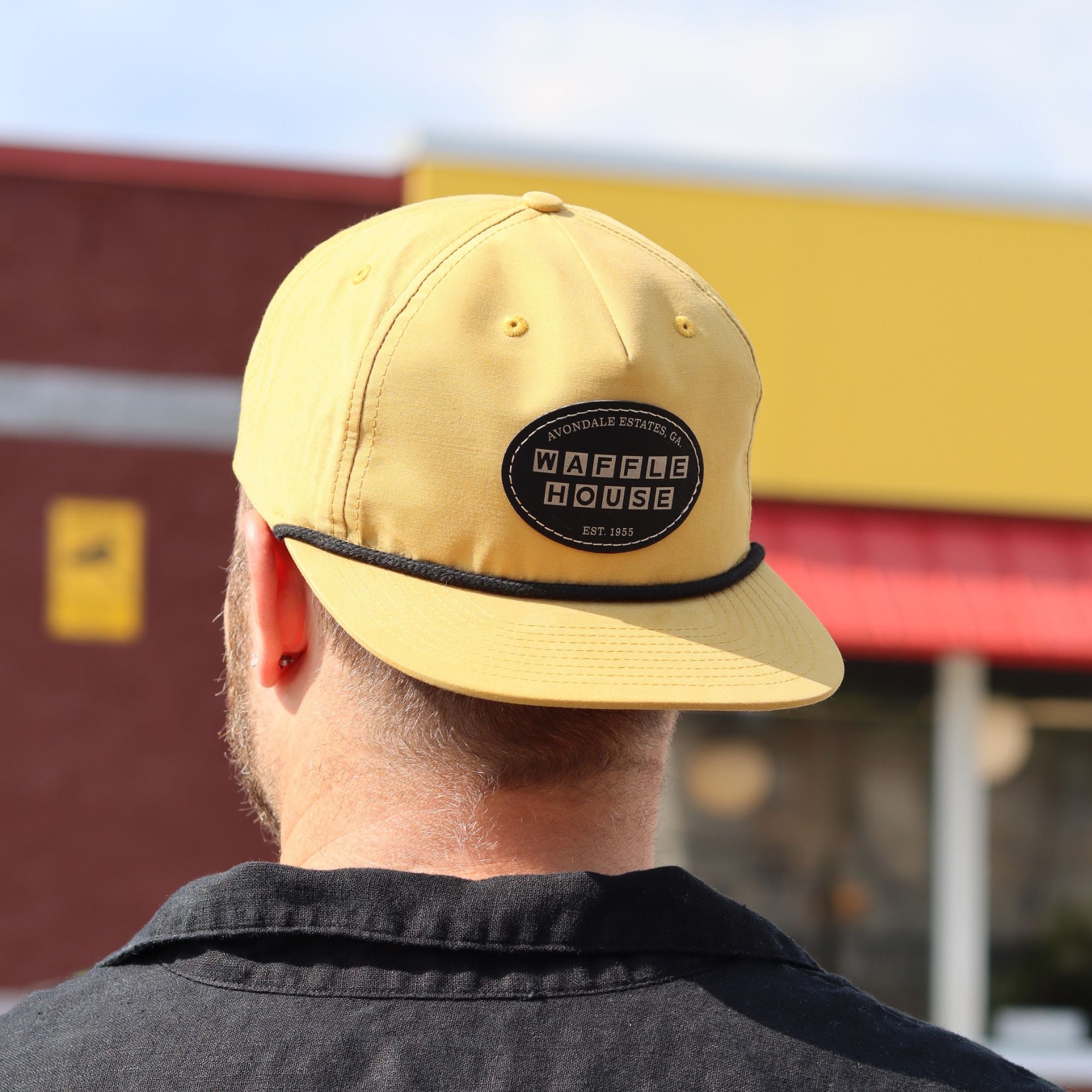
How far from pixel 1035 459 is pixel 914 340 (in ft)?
3.20

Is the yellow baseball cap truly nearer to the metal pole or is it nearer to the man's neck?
the man's neck

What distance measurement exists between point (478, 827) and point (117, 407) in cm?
750

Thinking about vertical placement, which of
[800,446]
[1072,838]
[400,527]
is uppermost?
[800,446]

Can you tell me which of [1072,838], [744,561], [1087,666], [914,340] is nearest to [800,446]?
[914,340]

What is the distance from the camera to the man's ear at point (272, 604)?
1420 mm

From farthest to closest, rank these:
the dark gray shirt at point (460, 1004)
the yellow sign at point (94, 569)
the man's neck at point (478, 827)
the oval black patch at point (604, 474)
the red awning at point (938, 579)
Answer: the yellow sign at point (94, 569)
the red awning at point (938, 579)
the oval black patch at point (604, 474)
the man's neck at point (478, 827)
the dark gray shirt at point (460, 1004)

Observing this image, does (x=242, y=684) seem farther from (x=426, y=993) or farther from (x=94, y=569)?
(x=94, y=569)

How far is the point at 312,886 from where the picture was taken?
1.23 meters

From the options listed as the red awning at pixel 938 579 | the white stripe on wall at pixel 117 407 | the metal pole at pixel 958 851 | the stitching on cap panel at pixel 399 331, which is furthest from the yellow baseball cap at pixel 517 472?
the metal pole at pixel 958 851

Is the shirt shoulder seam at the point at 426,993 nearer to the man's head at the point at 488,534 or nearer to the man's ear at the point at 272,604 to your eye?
the man's head at the point at 488,534

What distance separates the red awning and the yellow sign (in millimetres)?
3567

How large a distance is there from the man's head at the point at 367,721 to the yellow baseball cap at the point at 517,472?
4cm

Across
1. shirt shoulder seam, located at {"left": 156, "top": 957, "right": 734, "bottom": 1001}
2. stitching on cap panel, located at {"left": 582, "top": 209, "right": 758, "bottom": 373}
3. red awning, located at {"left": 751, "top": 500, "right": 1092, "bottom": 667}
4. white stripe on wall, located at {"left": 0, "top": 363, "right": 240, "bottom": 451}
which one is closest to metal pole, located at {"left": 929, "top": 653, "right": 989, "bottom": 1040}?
red awning, located at {"left": 751, "top": 500, "right": 1092, "bottom": 667}

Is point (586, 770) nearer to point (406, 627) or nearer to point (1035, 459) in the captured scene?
point (406, 627)
